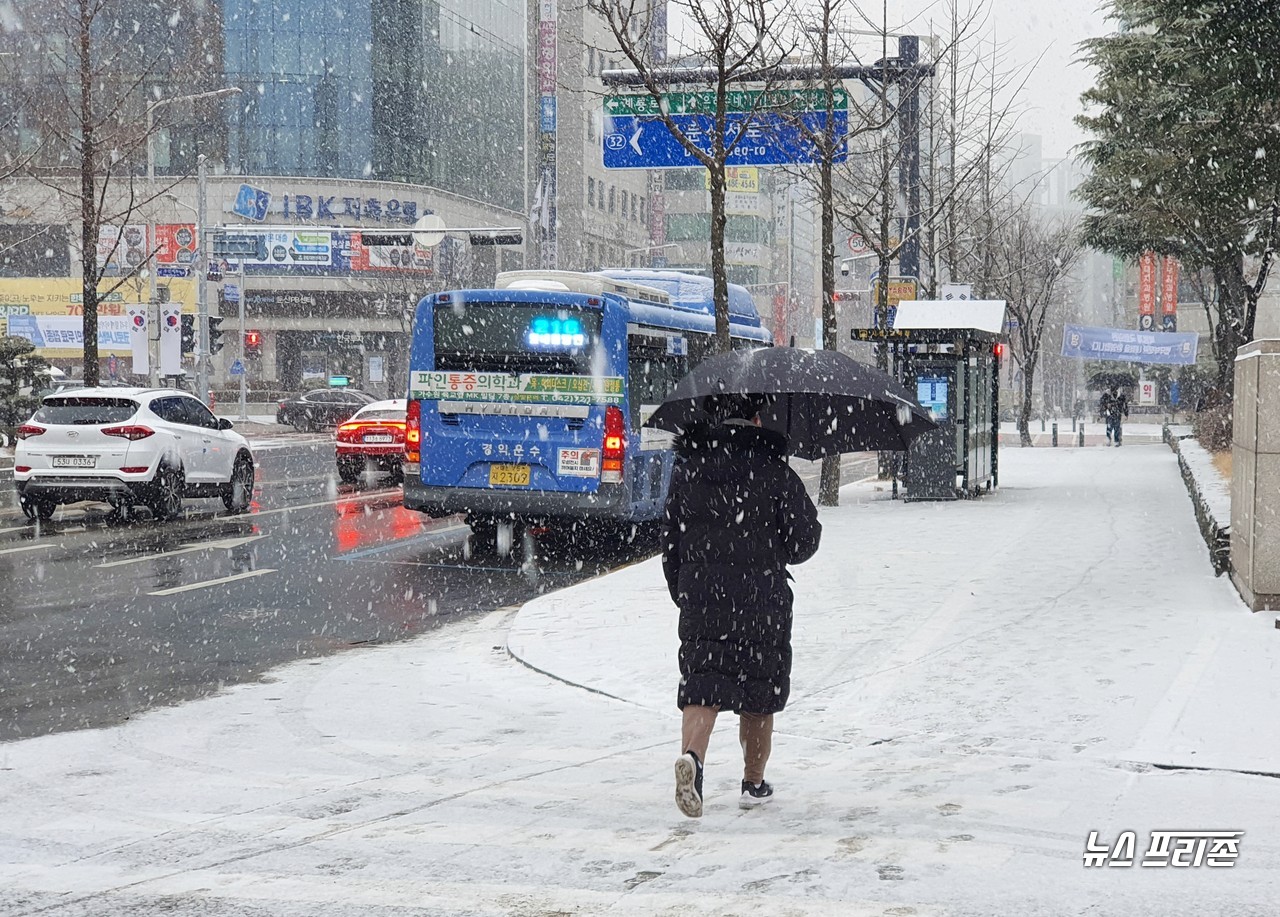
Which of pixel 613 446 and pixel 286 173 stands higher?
pixel 286 173

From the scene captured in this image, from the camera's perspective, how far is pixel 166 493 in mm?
18859

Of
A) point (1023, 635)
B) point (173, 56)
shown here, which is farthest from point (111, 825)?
point (173, 56)

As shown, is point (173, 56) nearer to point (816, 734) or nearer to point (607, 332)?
point (607, 332)

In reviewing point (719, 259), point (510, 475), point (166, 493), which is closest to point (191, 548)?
point (166, 493)

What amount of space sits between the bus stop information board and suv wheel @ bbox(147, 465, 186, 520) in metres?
7.54

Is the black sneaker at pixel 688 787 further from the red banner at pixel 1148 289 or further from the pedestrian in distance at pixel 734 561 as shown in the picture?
the red banner at pixel 1148 289

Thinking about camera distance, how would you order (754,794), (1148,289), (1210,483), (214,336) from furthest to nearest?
(1148,289) → (214,336) → (1210,483) → (754,794)

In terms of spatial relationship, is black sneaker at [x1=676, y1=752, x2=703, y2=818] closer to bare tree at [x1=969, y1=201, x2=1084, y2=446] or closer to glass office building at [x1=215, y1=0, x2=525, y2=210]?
bare tree at [x1=969, y1=201, x2=1084, y2=446]

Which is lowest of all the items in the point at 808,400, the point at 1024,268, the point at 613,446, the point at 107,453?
the point at 107,453

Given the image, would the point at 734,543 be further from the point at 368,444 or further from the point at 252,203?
the point at 252,203

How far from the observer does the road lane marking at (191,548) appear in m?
14.6

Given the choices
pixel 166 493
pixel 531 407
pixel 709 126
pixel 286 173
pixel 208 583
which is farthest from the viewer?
pixel 286 173

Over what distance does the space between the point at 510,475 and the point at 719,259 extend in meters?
3.18

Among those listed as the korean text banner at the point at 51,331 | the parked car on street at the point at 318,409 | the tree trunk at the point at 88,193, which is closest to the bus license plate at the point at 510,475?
the tree trunk at the point at 88,193
